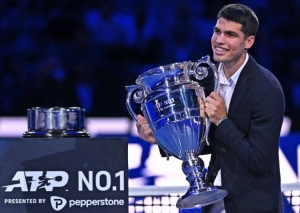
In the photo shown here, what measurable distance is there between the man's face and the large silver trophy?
0.09 m

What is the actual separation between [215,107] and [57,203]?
1.69 feet

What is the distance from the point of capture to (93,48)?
4.70 meters

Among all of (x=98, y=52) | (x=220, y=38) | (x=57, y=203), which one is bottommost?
(x=57, y=203)

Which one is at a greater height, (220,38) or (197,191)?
(220,38)

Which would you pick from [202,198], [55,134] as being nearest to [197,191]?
[202,198]

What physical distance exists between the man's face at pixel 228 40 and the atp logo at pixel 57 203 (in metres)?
0.64

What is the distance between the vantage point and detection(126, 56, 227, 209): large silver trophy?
1.79 m

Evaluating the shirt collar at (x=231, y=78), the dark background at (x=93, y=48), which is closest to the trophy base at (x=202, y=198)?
the shirt collar at (x=231, y=78)

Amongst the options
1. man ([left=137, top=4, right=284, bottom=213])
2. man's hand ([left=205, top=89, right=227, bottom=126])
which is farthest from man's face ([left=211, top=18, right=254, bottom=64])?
man's hand ([left=205, top=89, right=227, bottom=126])

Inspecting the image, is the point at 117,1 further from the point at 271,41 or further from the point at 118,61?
the point at 271,41

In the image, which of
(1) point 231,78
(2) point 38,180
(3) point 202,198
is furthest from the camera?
(1) point 231,78

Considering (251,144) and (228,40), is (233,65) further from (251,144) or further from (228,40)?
(251,144)

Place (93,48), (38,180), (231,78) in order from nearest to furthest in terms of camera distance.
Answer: (38,180) → (231,78) → (93,48)

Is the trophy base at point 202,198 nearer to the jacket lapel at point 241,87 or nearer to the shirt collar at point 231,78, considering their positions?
the jacket lapel at point 241,87
